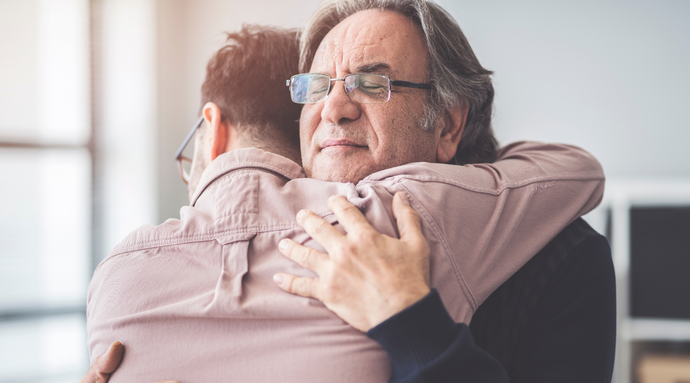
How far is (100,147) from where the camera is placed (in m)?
3.00

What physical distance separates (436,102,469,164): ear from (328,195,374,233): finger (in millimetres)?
569

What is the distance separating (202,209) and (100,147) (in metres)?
2.65

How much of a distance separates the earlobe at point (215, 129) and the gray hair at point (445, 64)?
1.00ft

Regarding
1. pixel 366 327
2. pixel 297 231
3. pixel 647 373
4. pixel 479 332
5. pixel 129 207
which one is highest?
pixel 297 231

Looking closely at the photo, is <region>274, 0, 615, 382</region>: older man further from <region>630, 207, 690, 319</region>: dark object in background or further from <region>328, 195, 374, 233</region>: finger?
<region>630, 207, 690, 319</region>: dark object in background

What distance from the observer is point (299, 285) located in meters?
0.68

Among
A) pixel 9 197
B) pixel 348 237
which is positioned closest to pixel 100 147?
pixel 9 197

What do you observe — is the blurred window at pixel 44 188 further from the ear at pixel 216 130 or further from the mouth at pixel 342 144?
the mouth at pixel 342 144

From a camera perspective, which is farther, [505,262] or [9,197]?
[9,197]

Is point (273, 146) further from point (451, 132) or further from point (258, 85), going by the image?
point (451, 132)

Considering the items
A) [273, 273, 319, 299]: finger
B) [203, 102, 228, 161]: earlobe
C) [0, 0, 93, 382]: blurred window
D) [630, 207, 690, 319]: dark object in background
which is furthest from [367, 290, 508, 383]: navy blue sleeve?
[0, 0, 93, 382]: blurred window

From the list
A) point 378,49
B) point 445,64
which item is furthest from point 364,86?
point 445,64

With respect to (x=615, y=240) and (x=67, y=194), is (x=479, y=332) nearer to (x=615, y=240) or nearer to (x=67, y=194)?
(x=615, y=240)

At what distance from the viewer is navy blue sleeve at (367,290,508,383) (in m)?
0.63
